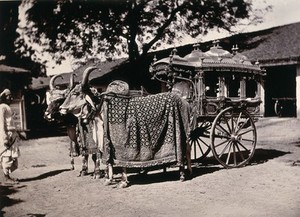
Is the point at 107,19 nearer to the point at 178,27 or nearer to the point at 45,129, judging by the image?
the point at 178,27

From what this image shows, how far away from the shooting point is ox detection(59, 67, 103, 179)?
5.94 m

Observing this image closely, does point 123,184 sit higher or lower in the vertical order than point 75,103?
lower

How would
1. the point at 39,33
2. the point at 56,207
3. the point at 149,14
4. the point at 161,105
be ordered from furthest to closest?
the point at 149,14 → the point at 39,33 → the point at 161,105 → the point at 56,207

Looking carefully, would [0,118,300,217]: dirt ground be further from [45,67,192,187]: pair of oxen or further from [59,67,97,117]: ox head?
[59,67,97,117]: ox head

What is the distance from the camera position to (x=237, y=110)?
6879 millimetres

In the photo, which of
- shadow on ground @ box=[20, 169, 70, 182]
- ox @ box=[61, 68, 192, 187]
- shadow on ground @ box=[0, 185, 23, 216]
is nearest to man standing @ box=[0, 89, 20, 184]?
shadow on ground @ box=[0, 185, 23, 216]

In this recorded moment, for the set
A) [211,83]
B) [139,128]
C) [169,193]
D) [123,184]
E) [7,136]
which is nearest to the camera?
[169,193]

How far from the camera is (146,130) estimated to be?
18.9 feet

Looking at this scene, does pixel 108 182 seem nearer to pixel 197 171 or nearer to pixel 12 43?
pixel 197 171

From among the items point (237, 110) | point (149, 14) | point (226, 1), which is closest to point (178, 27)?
point (149, 14)

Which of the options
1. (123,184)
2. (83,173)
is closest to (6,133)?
(83,173)

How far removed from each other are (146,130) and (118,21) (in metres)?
12.2

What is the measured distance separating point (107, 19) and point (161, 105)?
11.6 meters

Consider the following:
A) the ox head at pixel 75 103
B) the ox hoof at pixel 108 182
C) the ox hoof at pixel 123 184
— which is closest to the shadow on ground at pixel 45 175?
the ox head at pixel 75 103
